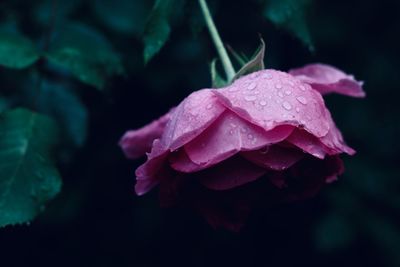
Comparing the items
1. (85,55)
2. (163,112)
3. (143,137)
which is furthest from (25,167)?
(163,112)

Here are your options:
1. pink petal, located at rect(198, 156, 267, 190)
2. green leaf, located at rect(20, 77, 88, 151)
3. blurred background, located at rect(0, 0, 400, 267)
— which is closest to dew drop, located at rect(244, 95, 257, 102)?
pink petal, located at rect(198, 156, 267, 190)

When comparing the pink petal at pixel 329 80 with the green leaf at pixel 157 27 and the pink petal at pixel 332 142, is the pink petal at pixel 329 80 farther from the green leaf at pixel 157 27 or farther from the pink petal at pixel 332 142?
the green leaf at pixel 157 27

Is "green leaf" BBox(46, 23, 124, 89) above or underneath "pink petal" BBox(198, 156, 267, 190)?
above

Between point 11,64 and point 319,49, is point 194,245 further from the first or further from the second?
Result: point 11,64

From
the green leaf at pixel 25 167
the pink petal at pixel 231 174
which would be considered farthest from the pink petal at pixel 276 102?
the green leaf at pixel 25 167

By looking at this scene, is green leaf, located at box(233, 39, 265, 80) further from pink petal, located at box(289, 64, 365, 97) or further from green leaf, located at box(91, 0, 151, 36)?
green leaf, located at box(91, 0, 151, 36)

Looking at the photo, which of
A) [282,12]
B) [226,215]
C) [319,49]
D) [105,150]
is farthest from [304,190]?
[319,49]

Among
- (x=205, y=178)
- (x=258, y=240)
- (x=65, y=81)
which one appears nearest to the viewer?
(x=205, y=178)
